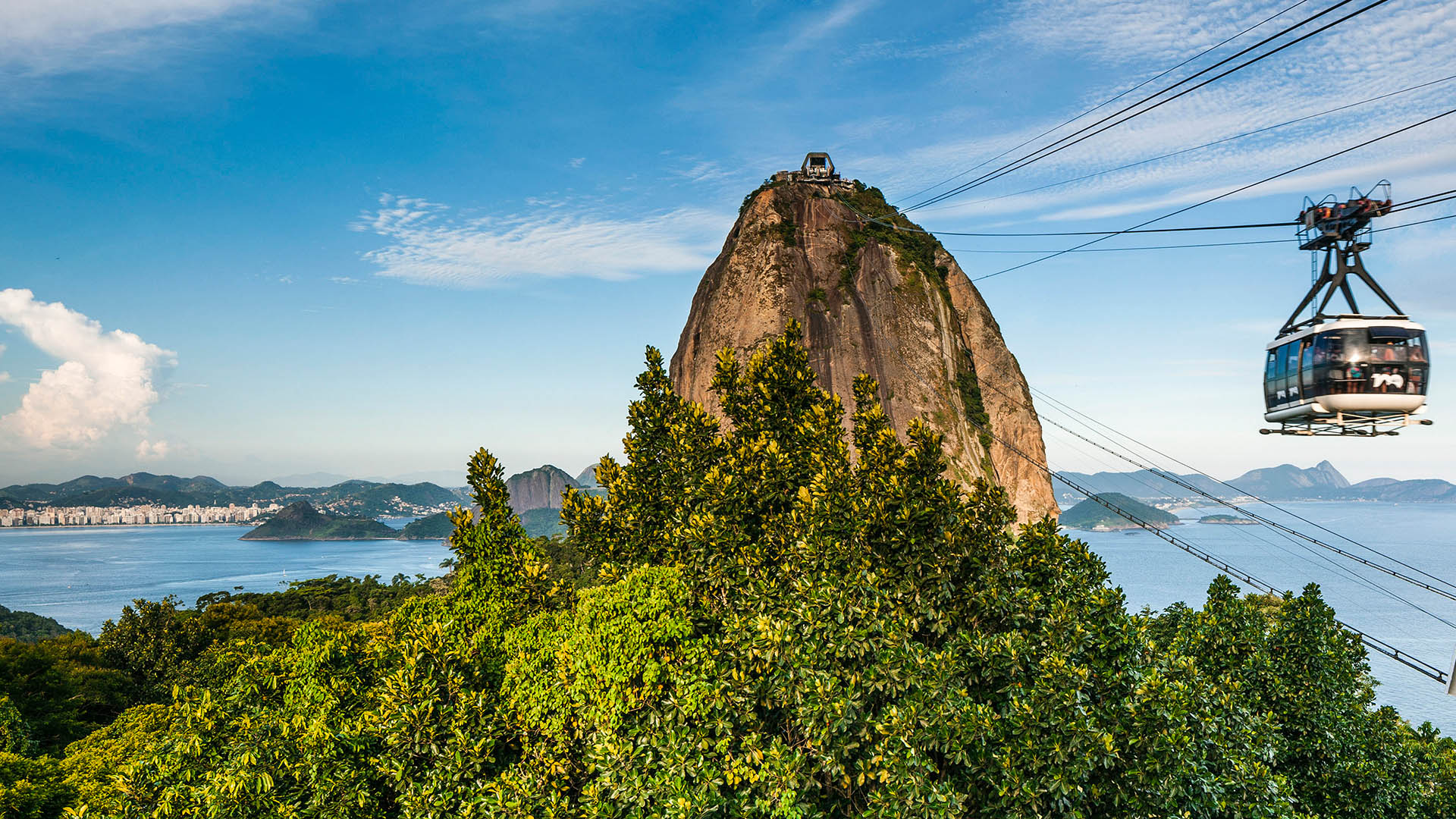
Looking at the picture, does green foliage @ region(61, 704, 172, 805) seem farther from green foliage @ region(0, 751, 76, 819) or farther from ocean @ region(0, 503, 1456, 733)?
ocean @ region(0, 503, 1456, 733)

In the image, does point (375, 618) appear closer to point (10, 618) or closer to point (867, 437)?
point (867, 437)

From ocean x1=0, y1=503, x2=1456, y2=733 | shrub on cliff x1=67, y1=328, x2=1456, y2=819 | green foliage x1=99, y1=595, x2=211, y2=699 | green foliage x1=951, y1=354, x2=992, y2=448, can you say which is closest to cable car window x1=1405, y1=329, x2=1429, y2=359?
shrub on cliff x1=67, y1=328, x2=1456, y2=819

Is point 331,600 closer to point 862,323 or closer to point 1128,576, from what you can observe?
point 862,323

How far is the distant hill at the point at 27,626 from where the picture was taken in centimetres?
6644

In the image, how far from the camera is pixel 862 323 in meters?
60.7

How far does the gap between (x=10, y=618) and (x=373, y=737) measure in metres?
90.7

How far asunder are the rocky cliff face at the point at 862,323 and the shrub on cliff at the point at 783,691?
40.0 meters

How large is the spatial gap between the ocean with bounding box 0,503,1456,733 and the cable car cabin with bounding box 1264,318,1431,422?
5495 centimetres

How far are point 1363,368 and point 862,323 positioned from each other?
45971 mm

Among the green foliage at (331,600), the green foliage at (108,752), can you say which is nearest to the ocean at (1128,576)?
the green foliage at (331,600)

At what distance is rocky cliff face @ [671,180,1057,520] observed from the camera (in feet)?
191

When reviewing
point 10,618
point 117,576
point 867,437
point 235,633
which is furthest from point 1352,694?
point 117,576

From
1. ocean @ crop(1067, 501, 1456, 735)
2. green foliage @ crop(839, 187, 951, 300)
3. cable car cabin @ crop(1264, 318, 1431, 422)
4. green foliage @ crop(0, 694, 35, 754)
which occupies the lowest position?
ocean @ crop(1067, 501, 1456, 735)

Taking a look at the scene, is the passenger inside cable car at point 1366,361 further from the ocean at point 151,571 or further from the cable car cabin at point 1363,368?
the ocean at point 151,571
